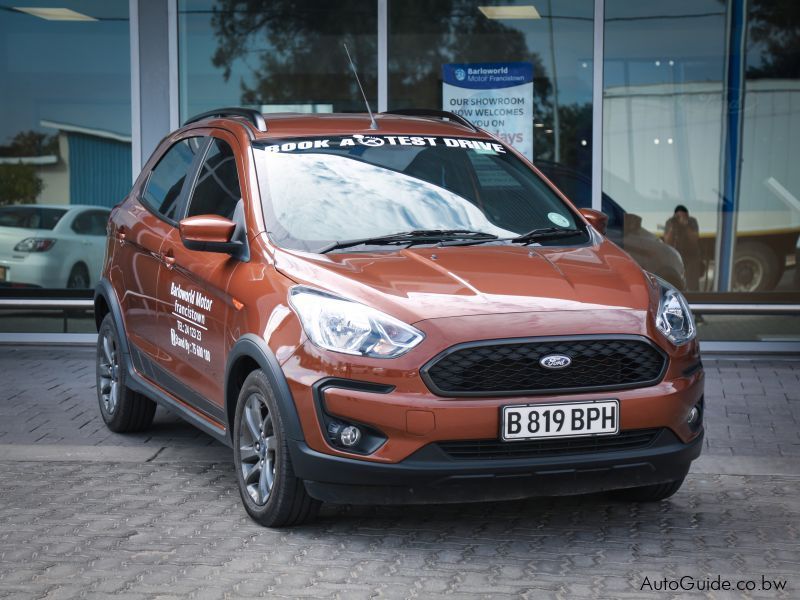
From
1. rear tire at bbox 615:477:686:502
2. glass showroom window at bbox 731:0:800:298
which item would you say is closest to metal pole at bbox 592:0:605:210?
glass showroom window at bbox 731:0:800:298

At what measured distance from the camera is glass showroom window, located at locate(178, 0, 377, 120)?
11.0 m

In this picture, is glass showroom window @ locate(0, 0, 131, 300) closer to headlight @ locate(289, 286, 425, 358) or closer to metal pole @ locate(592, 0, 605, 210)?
metal pole @ locate(592, 0, 605, 210)

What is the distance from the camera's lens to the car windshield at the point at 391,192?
555cm

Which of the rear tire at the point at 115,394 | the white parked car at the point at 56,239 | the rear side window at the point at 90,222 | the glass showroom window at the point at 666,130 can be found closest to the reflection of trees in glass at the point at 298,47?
the rear side window at the point at 90,222

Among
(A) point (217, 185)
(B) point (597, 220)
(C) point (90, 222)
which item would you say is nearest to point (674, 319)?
(B) point (597, 220)

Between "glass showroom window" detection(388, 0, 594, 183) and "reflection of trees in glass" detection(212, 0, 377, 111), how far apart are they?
290mm

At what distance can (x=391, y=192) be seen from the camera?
18.9 ft

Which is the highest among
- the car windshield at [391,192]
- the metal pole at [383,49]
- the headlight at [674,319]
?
the metal pole at [383,49]

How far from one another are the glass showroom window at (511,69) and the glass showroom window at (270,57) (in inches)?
17.5

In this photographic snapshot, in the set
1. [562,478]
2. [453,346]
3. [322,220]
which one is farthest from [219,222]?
[562,478]

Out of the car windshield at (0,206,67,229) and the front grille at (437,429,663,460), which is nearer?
the front grille at (437,429,663,460)

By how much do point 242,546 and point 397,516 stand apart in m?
0.76

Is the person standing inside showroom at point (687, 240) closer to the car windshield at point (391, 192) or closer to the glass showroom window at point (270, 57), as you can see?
the glass showroom window at point (270, 57)

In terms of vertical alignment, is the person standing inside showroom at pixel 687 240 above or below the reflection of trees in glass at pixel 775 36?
below
